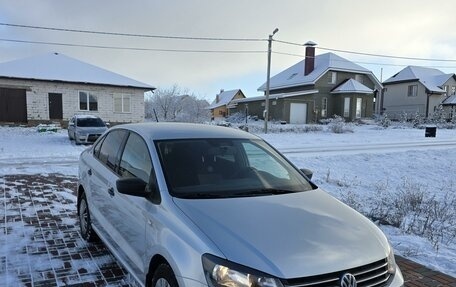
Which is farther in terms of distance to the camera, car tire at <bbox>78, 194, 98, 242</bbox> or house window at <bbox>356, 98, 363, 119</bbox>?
house window at <bbox>356, 98, 363, 119</bbox>

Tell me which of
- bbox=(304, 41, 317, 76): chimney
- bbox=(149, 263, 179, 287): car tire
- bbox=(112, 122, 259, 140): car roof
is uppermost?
bbox=(304, 41, 317, 76): chimney

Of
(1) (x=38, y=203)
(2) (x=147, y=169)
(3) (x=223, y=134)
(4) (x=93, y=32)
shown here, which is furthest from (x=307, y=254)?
(4) (x=93, y=32)

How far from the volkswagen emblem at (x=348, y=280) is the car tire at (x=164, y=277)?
108cm

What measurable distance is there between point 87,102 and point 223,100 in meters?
55.5

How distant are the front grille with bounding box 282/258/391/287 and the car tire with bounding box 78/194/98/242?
343 cm

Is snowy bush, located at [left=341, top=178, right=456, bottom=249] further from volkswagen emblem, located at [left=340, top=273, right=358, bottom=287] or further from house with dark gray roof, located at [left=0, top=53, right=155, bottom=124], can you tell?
house with dark gray roof, located at [left=0, top=53, right=155, bottom=124]

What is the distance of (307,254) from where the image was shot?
8.27ft

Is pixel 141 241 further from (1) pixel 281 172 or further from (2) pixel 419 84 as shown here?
(2) pixel 419 84

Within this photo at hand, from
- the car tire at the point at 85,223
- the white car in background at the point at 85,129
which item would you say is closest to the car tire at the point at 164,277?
the car tire at the point at 85,223

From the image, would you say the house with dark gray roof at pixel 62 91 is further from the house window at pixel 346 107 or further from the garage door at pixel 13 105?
the house window at pixel 346 107

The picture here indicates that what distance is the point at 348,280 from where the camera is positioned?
249 cm

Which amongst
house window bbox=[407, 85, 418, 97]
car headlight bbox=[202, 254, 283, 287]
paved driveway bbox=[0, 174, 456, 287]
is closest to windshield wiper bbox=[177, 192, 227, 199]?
car headlight bbox=[202, 254, 283, 287]

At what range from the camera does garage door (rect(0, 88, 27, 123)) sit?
27016 millimetres

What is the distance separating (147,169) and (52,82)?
27.5m
